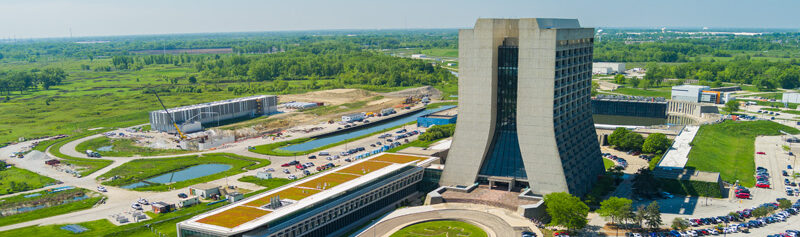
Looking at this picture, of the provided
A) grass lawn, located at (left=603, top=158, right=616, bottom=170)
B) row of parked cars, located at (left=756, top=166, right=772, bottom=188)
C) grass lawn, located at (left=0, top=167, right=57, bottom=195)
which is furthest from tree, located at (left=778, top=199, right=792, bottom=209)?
grass lawn, located at (left=0, top=167, right=57, bottom=195)

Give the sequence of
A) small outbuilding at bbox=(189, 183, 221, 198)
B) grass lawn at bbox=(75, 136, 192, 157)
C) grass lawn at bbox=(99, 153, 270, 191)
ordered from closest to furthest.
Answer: small outbuilding at bbox=(189, 183, 221, 198) < grass lawn at bbox=(99, 153, 270, 191) < grass lawn at bbox=(75, 136, 192, 157)

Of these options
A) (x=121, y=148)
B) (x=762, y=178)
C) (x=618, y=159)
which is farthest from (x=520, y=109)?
(x=121, y=148)

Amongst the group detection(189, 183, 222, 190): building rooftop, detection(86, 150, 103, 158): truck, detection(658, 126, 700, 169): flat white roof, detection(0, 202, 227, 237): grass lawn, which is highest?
detection(658, 126, 700, 169): flat white roof

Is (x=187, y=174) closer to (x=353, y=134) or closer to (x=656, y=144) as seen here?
(x=353, y=134)

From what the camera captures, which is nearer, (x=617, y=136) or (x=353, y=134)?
(x=617, y=136)

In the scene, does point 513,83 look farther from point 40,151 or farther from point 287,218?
point 40,151

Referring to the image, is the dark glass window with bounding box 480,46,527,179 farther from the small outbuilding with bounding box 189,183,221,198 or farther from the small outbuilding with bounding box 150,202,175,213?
the small outbuilding with bounding box 150,202,175,213
